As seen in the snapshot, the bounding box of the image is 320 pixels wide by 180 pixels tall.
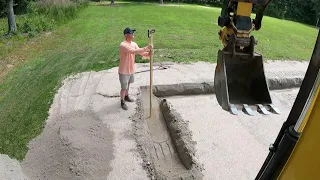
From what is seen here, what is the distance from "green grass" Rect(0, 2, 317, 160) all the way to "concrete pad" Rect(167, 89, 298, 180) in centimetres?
290

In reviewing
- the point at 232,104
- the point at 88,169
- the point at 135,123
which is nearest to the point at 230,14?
the point at 232,104

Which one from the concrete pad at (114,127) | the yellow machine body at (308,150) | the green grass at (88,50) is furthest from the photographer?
the green grass at (88,50)

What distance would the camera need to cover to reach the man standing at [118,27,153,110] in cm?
640

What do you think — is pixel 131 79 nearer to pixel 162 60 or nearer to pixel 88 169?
pixel 88 169

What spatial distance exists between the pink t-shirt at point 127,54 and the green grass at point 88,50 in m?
1.86

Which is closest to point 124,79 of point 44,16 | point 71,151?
point 71,151

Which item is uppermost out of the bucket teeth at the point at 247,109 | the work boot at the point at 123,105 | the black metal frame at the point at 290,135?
the black metal frame at the point at 290,135

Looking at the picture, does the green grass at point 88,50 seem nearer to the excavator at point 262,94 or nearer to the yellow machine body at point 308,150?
the excavator at point 262,94

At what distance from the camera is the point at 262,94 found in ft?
11.0

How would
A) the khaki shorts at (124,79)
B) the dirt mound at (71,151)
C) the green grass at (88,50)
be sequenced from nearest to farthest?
1. the dirt mound at (71,151)
2. the khaki shorts at (124,79)
3. the green grass at (88,50)

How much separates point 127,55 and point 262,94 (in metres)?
3.65

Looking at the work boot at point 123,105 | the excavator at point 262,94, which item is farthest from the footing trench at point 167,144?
the excavator at point 262,94

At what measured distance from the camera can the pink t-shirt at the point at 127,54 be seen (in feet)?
21.0

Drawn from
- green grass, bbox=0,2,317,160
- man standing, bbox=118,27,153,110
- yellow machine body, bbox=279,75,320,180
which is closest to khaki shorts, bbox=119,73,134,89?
man standing, bbox=118,27,153,110
